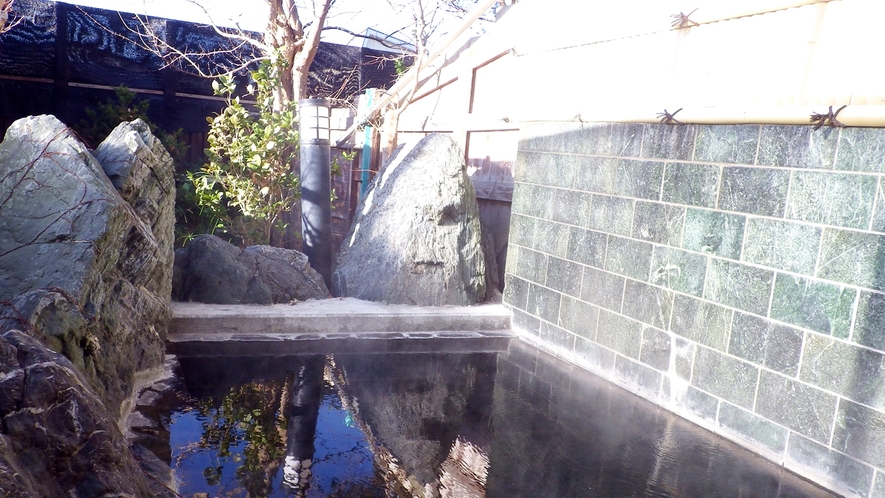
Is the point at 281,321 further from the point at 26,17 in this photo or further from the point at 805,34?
the point at 26,17

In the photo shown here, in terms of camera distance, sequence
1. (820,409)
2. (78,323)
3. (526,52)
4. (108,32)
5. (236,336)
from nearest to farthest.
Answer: (78,323)
(820,409)
(236,336)
(526,52)
(108,32)

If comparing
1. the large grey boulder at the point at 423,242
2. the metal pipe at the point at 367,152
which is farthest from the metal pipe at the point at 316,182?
the metal pipe at the point at 367,152

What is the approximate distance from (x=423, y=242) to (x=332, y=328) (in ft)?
3.44

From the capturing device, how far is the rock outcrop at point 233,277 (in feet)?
15.5

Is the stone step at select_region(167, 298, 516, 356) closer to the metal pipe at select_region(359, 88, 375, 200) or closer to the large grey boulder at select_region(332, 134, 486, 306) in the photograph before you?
the large grey boulder at select_region(332, 134, 486, 306)

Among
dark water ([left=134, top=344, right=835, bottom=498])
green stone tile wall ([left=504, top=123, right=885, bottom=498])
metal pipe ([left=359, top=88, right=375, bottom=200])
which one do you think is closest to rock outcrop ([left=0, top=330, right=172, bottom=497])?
dark water ([left=134, top=344, right=835, bottom=498])

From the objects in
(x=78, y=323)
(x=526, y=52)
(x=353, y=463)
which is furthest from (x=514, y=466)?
(x=526, y=52)

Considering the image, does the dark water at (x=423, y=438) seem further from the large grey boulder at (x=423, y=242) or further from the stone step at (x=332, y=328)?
the large grey boulder at (x=423, y=242)

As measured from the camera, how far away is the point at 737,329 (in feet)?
11.0

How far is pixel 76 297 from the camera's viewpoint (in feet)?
8.61

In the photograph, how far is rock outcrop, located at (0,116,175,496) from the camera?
5.76ft

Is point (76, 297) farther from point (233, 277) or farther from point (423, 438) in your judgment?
point (233, 277)

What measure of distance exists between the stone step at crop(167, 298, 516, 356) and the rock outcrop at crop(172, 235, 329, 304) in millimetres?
115

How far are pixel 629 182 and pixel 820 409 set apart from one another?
5.68 ft
